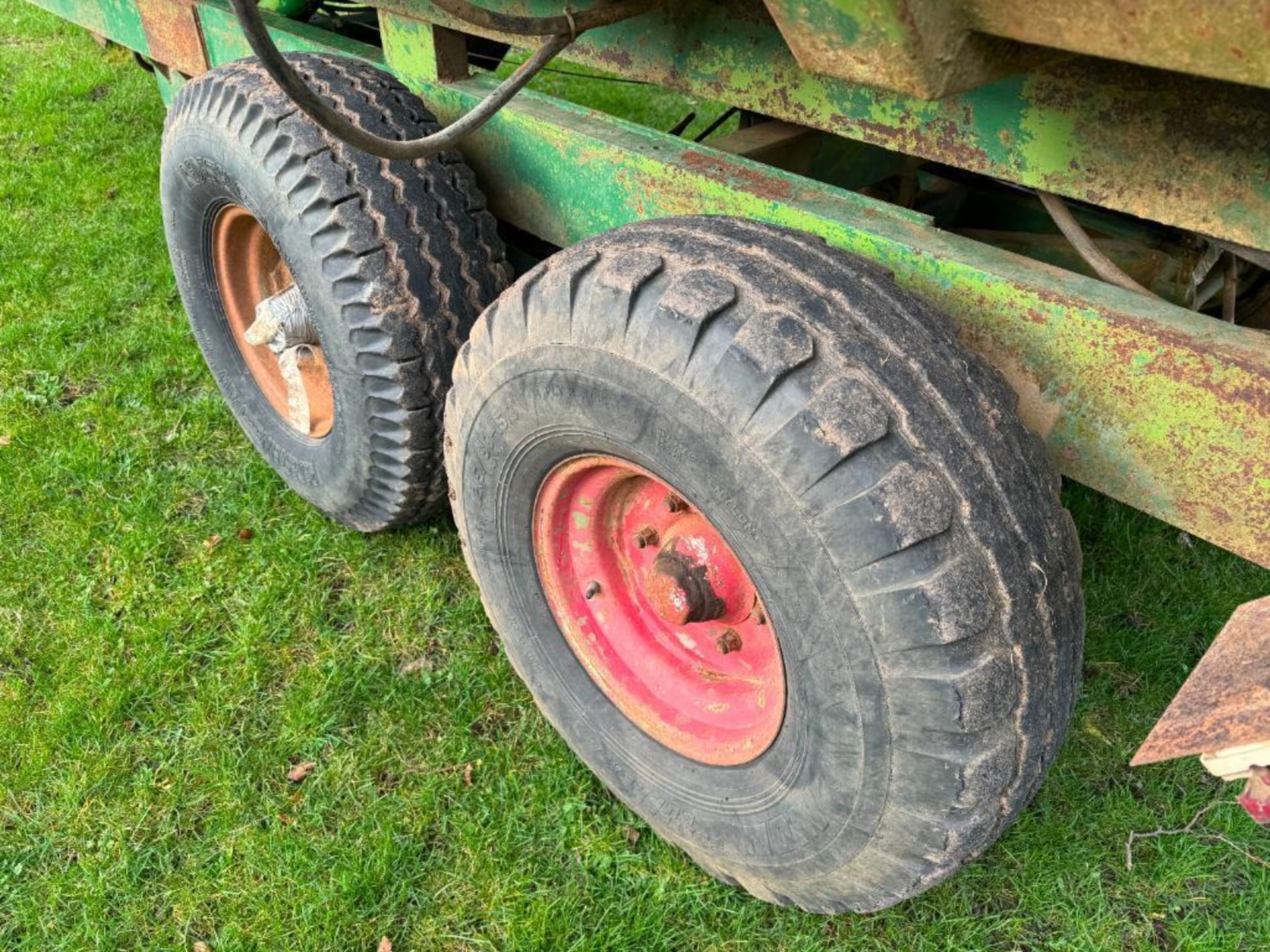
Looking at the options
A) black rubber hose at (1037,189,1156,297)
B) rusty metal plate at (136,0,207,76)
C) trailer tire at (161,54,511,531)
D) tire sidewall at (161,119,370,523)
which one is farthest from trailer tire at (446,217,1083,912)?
rusty metal plate at (136,0,207,76)

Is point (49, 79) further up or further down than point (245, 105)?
further down

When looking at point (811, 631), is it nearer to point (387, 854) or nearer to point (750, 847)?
point (750, 847)

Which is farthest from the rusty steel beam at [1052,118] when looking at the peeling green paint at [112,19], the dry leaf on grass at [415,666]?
the peeling green paint at [112,19]

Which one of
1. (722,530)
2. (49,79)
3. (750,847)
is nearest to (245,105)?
(722,530)

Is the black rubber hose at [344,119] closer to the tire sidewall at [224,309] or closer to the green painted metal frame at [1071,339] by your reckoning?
the green painted metal frame at [1071,339]

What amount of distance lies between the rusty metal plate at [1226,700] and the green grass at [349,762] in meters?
0.95

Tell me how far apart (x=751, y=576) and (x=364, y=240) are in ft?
3.68

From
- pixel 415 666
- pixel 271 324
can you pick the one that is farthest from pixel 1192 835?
pixel 271 324

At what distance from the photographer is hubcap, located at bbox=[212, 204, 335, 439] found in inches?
104

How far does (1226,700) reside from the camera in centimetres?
128

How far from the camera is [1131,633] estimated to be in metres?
2.70

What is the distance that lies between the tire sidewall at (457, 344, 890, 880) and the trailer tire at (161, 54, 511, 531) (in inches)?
13.7

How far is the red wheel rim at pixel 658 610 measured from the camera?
195cm

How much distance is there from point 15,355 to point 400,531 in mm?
1726
